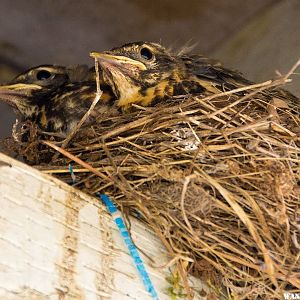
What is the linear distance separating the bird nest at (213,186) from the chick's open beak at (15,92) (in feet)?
2.11

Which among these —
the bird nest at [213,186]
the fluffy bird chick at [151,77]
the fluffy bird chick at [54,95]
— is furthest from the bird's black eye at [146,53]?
the bird nest at [213,186]

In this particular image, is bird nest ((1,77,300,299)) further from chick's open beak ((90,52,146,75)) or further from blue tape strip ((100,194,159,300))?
chick's open beak ((90,52,146,75))

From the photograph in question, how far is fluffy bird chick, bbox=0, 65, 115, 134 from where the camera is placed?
2.16 metres

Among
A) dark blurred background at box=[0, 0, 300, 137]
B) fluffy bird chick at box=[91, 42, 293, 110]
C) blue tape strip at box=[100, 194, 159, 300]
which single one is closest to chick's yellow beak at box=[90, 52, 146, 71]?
fluffy bird chick at box=[91, 42, 293, 110]

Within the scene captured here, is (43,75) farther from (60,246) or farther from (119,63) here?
(60,246)

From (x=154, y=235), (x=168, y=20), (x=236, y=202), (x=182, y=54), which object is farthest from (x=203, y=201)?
(x=168, y=20)

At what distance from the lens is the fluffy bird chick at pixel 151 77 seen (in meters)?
2.15

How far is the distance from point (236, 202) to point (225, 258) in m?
0.16

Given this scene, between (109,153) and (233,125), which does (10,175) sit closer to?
(109,153)

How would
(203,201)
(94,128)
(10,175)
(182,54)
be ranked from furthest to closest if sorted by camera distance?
(182,54)
(94,128)
(203,201)
(10,175)

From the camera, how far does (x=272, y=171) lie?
1679 millimetres

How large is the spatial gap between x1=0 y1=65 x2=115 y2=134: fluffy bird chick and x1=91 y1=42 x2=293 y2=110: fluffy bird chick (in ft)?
0.32

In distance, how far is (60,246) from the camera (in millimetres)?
1481

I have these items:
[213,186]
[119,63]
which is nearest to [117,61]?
[119,63]
